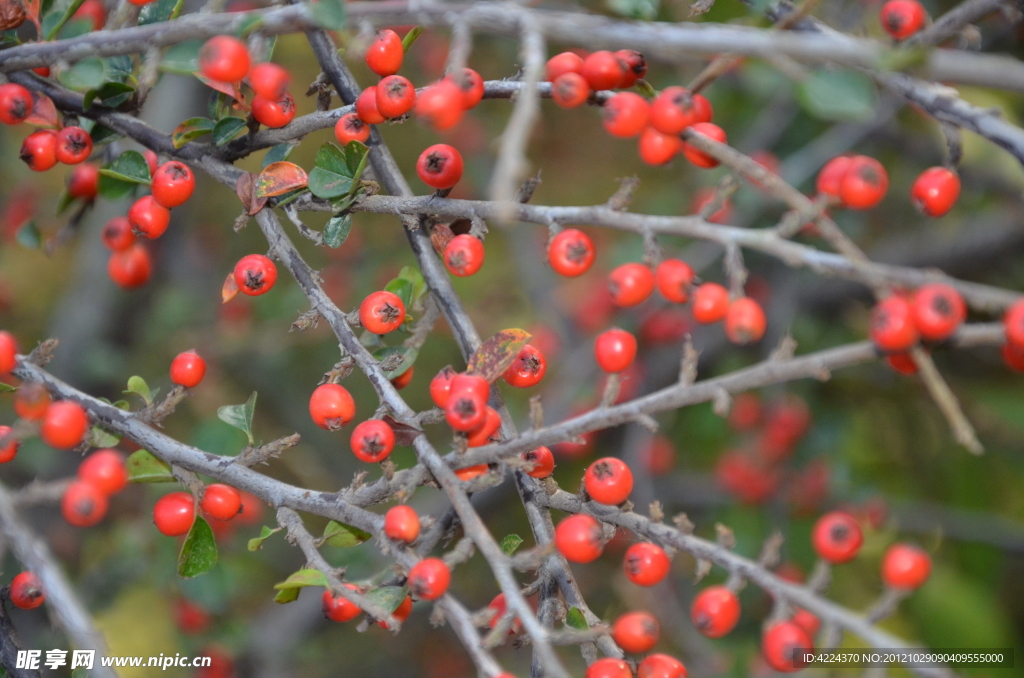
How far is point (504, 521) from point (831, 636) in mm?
3663

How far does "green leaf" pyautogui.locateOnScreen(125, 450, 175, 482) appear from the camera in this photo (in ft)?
4.42

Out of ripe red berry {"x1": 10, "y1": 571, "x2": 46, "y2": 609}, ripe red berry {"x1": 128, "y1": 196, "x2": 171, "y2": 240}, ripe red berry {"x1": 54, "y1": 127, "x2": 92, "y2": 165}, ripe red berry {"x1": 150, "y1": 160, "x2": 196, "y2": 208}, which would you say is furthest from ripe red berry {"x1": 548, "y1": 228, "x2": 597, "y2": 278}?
ripe red berry {"x1": 10, "y1": 571, "x2": 46, "y2": 609}

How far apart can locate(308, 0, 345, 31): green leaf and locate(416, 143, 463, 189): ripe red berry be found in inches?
12.1

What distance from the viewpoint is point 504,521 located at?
178 inches

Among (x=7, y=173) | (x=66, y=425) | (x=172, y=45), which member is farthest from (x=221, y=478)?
(x=7, y=173)

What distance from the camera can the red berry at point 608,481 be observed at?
1194 millimetres

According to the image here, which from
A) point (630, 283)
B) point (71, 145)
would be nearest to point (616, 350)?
point (630, 283)

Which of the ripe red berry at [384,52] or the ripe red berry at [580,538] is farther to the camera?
the ripe red berry at [384,52]

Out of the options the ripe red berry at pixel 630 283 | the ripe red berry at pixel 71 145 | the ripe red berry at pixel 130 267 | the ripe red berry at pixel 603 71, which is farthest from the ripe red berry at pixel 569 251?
the ripe red berry at pixel 130 267

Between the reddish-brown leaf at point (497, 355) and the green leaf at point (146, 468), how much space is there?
0.62 metres

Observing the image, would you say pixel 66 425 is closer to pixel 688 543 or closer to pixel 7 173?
pixel 688 543

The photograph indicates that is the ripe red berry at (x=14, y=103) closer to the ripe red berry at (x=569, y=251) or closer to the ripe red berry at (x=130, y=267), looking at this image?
the ripe red berry at (x=130, y=267)

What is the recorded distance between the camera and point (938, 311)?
2.94ft

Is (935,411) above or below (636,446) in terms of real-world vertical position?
below
